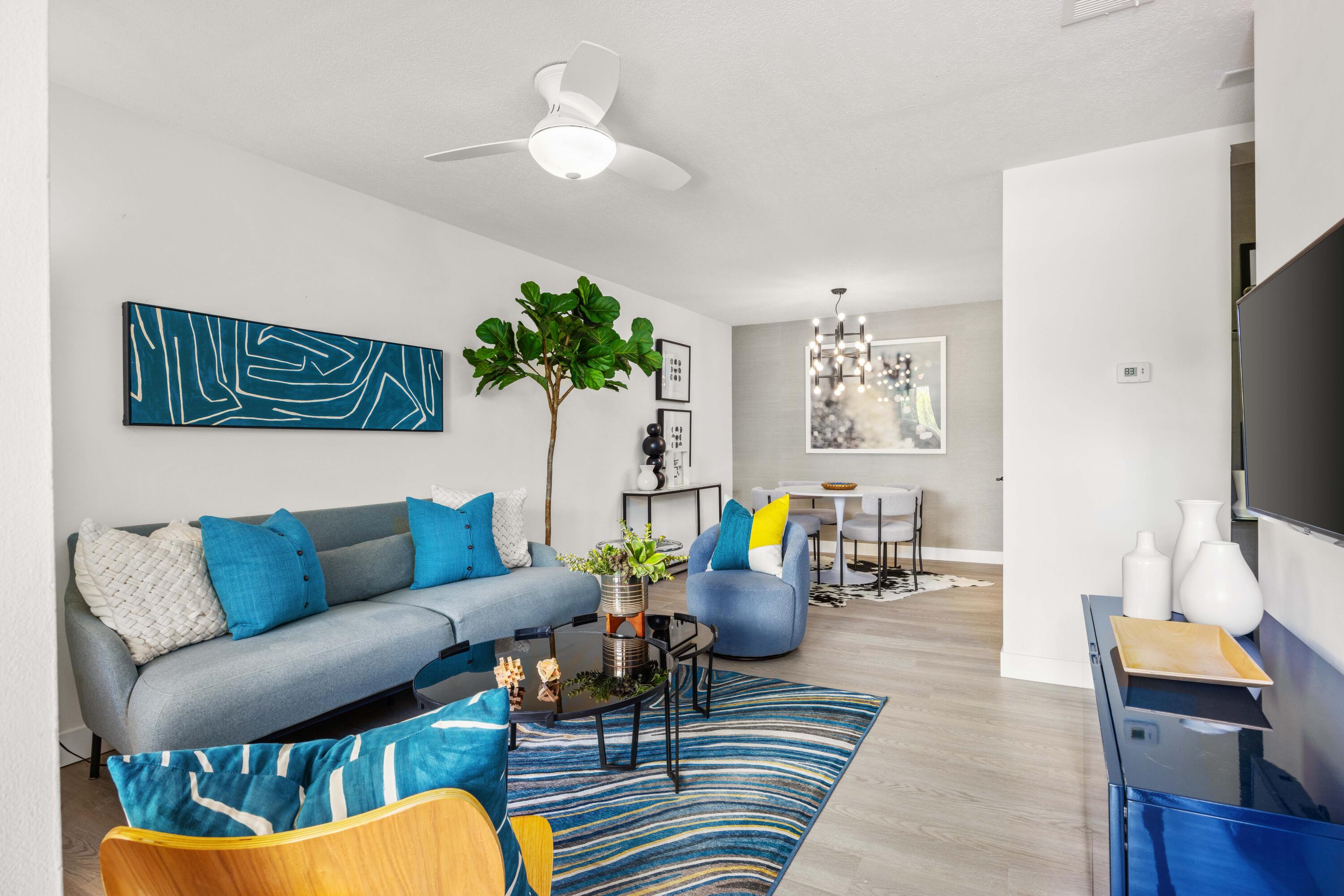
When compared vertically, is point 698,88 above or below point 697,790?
above

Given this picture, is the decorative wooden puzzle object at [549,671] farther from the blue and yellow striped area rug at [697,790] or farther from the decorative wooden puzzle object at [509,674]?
the blue and yellow striped area rug at [697,790]

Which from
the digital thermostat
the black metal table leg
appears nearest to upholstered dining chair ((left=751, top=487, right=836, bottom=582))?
the digital thermostat

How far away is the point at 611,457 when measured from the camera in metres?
5.74

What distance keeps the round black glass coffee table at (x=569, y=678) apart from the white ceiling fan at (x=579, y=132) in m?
1.70

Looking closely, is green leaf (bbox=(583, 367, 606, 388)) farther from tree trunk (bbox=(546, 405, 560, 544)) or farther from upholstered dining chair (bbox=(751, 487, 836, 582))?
upholstered dining chair (bbox=(751, 487, 836, 582))

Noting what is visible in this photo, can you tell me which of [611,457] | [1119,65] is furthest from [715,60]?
[611,457]

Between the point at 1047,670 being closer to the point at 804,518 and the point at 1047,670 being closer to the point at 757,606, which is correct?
the point at 757,606

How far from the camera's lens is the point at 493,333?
401 cm

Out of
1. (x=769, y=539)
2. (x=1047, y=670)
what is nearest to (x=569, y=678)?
(x=769, y=539)

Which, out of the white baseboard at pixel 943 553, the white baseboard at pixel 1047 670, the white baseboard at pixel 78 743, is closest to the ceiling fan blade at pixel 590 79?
the white baseboard at pixel 78 743

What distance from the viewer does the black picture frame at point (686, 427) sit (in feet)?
21.1

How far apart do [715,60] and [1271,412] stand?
1.99m

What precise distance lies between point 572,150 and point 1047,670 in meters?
3.22

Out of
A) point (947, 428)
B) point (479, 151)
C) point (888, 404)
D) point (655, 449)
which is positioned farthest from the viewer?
point (888, 404)
